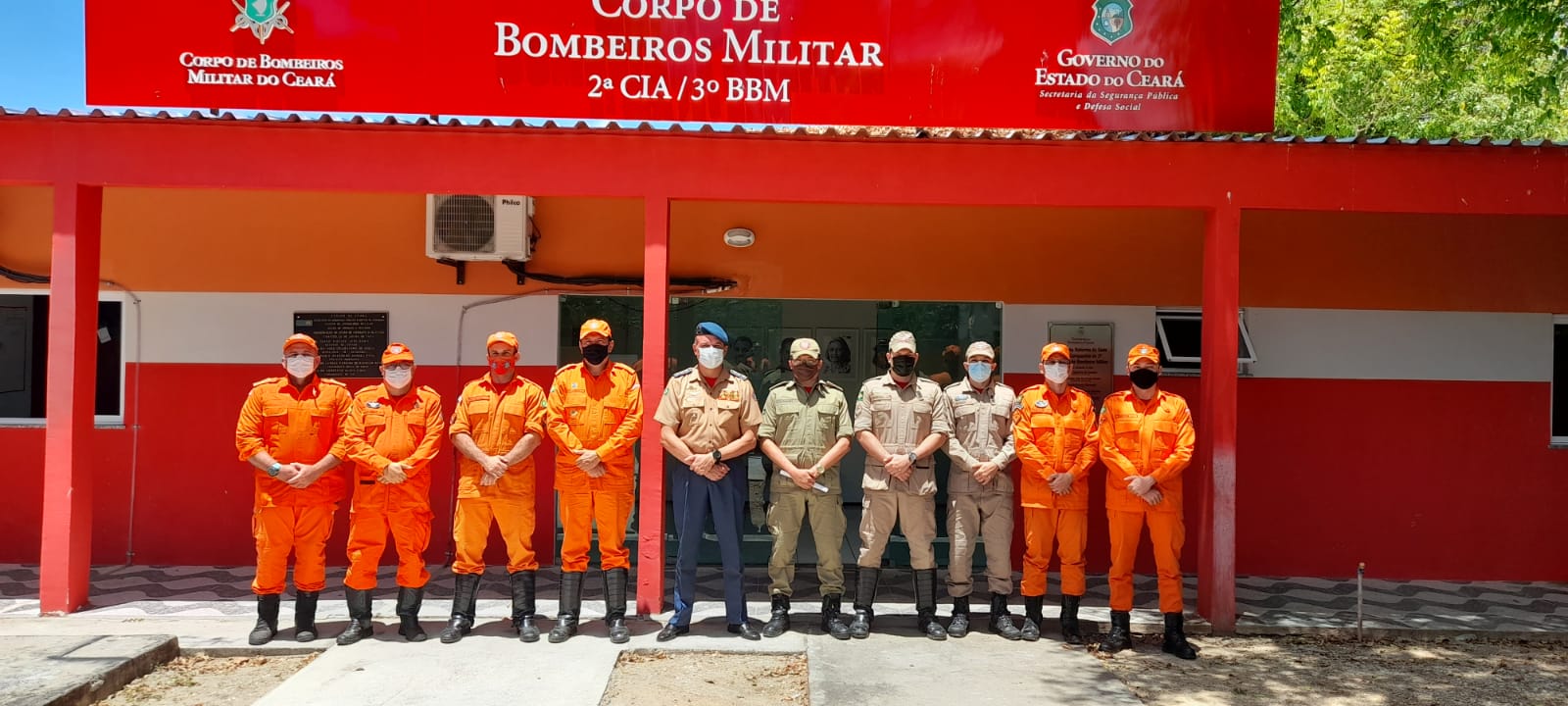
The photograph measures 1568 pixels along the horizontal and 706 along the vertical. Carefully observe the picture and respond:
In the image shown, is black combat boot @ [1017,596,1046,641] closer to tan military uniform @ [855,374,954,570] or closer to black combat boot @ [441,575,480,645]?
tan military uniform @ [855,374,954,570]

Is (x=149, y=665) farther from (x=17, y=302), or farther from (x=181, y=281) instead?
(x=17, y=302)

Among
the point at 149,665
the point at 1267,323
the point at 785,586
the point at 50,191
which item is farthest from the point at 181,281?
the point at 1267,323

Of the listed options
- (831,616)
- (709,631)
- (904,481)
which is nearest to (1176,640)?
(904,481)

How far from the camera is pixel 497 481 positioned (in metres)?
5.98

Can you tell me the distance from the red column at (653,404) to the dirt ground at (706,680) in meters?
0.70

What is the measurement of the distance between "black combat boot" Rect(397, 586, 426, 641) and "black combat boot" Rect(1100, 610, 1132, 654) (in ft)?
12.8

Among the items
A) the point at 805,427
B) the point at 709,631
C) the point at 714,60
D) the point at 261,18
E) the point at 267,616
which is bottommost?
the point at 709,631

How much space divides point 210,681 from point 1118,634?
497 cm

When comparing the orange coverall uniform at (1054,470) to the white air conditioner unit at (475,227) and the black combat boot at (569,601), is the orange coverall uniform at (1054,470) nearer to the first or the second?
the black combat boot at (569,601)

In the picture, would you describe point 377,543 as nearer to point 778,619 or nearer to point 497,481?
point 497,481

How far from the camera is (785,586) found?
623cm

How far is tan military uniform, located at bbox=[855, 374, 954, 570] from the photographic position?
6.24 m

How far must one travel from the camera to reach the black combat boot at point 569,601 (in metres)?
6.05

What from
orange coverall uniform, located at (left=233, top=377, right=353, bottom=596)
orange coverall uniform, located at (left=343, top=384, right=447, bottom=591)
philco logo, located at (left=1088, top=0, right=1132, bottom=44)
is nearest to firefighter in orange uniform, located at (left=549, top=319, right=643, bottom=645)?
orange coverall uniform, located at (left=343, top=384, right=447, bottom=591)
